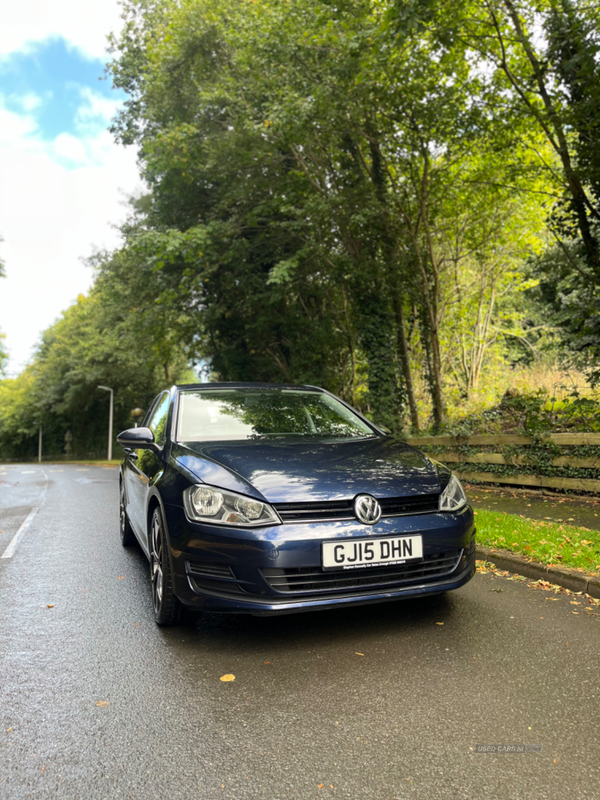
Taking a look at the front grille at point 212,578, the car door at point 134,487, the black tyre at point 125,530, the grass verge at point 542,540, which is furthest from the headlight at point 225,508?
the black tyre at point 125,530

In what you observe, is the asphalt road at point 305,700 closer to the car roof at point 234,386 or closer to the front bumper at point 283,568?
the front bumper at point 283,568

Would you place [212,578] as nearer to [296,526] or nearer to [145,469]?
[296,526]

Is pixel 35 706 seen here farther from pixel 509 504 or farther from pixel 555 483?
pixel 555 483

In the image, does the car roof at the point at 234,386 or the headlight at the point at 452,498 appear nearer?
the headlight at the point at 452,498

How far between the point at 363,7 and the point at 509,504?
9627 mm

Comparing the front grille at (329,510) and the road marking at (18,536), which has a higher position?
the front grille at (329,510)

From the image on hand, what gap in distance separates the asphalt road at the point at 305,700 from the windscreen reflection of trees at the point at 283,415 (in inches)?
54.4

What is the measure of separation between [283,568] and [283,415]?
1.89 meters

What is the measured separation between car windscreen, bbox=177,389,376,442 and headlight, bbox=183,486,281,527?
0.93 metres

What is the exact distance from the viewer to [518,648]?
3.66 m

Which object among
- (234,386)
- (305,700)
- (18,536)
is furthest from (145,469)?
(18,536)

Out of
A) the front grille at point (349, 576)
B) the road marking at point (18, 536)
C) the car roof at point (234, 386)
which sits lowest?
the road marking at point (18, 536)

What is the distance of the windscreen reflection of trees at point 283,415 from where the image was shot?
16.3 feet

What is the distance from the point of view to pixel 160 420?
539 cm
